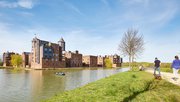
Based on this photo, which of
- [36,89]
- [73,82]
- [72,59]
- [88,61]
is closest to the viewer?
[36,89]

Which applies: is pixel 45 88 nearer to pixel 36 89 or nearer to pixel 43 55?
pixel 36 89

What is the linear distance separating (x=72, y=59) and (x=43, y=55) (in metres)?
41.8

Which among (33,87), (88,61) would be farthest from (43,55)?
(33,87)

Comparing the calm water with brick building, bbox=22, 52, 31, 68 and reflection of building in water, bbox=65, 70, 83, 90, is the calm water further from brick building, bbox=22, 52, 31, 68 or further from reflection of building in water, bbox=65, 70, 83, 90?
brick building, bbox=22, 52, 31, 68

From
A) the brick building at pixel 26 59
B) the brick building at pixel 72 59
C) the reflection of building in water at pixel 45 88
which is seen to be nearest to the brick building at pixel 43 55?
the brick building at pixel 26 59

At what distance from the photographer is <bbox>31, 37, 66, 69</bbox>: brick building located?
127231 millimetres

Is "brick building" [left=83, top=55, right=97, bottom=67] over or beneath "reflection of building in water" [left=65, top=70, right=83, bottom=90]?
over

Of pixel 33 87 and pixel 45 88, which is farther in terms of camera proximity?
pixel 33 87

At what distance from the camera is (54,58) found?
136875 mm

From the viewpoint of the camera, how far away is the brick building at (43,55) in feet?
417

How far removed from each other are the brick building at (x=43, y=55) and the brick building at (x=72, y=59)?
25.4m

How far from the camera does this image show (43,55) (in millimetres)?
127938

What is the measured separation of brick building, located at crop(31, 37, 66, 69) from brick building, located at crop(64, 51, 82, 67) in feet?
83.3

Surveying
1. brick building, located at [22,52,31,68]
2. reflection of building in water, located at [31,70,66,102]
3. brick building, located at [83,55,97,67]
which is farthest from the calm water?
brick building, located at [83,55,97,67]
